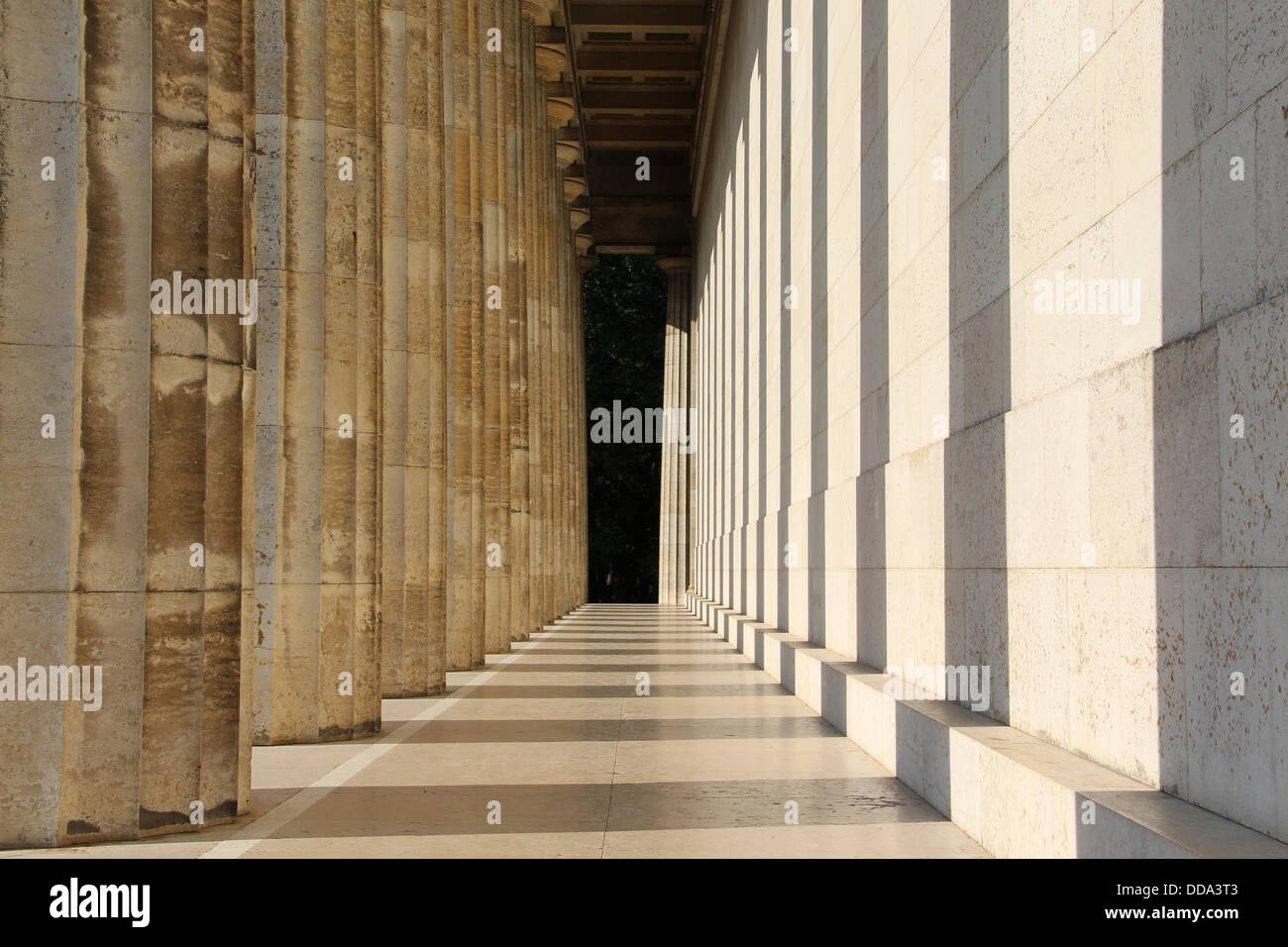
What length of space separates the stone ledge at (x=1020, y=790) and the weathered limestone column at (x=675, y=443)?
1816 inches

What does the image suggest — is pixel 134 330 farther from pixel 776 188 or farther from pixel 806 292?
pixel 776 188

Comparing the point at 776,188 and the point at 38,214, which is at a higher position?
the point at 776,188

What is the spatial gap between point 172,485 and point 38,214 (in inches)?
68.8

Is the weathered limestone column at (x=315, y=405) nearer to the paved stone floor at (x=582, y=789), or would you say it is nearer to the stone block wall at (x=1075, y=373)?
the paved stone floor at (x=582, y=789)

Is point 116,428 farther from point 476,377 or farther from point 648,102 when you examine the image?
point 648,102

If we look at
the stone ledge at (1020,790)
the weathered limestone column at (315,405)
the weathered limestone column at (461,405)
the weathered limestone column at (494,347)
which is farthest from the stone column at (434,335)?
the weathered limestone column at (494,347)

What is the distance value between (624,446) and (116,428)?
76522 mm

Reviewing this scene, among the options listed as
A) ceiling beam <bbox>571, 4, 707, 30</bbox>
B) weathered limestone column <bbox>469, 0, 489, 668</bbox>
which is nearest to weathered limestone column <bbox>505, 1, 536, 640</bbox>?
weathered limestone column <bbox>469, 0, 489, 668</bbox>

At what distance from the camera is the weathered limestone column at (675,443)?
60.3m

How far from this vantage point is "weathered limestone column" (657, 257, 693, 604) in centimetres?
6034

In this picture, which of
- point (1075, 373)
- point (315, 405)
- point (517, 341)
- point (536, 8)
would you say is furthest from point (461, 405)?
point (536, 8)

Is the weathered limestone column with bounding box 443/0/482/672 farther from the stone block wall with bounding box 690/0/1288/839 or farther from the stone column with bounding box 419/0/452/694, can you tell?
the stone block wall with bounding box 690/0/1288/839

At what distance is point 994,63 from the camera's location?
1048 centimetres

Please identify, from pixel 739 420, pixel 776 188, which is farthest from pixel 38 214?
pixel 739 420
